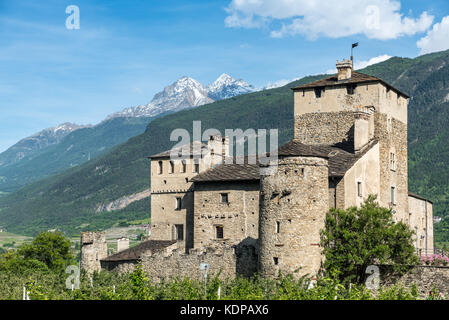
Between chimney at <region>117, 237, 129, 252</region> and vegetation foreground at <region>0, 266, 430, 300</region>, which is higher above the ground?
chimney at <region>117, 237, 129, 252</region>

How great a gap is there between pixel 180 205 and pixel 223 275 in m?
11.3

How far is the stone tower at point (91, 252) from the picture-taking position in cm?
5138

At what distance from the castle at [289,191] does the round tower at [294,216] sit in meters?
0.06

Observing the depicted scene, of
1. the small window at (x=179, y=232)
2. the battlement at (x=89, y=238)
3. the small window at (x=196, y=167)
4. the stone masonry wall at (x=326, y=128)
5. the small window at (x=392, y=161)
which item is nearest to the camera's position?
the stone masonry wall at (x=326, y=128)

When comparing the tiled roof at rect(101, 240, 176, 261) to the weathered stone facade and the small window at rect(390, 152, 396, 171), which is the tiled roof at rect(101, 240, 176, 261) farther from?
the weathered stone facade

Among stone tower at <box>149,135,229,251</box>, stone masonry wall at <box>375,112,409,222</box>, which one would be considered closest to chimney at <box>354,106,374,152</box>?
stone masonry wall at <box>375,112,409,222</box>

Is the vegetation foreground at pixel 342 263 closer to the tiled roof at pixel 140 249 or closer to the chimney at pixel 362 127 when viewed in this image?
the chimney at pixel 362 127

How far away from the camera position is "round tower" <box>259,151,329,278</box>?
37.8 metres

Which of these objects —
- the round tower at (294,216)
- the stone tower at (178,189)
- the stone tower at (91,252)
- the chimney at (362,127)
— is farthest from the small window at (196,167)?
the round tower at (294,216)

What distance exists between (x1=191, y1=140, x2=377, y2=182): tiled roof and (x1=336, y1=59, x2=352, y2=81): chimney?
5.72 metres

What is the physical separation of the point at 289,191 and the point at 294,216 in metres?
1.43

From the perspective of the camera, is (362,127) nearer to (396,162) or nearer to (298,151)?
(396,162)

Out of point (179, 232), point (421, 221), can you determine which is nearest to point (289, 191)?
point (179, 232)
